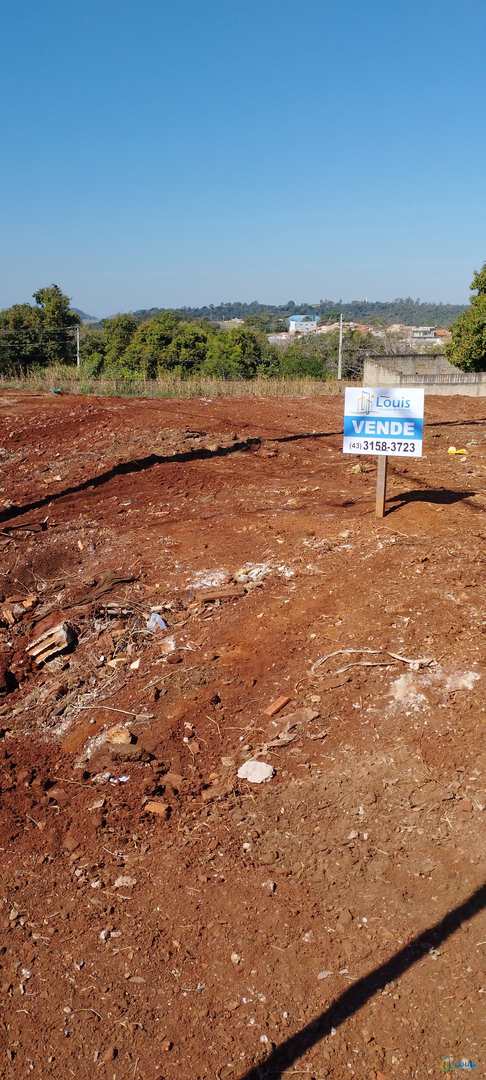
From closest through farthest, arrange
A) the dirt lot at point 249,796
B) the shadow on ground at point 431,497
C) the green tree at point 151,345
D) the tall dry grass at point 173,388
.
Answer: the dirt lot at point 249,796 < the shadow on ground at point 431,497 < the tall dry grass at point 173,388 < the green tree at point 151,345

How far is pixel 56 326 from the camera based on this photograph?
139ft

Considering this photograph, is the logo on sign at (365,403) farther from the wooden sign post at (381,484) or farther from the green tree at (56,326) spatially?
the green tree at (56,326)

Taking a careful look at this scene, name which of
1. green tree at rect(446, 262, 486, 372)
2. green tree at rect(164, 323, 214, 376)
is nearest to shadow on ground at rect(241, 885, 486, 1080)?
green tree at rect(446, 262, 486, 372)

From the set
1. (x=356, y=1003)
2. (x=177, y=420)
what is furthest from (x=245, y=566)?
(x=177, y=420)

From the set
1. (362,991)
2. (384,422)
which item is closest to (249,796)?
(362,991)

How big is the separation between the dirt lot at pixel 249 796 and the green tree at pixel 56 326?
36.0m

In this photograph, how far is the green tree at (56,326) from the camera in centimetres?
4188

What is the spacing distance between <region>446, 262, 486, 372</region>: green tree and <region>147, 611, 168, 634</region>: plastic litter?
2253 centimetres

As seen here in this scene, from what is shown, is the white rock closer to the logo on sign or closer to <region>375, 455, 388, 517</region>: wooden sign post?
<region>375, 455, 388, 517</region>: wooden sign post

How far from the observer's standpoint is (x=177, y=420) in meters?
13.0

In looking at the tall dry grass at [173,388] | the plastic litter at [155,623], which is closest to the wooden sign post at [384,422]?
the plastic litter at [155,623]

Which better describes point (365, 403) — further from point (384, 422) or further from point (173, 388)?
point (173, 388)

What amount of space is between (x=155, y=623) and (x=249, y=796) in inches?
81.0

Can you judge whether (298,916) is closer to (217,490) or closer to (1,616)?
(1,616)
